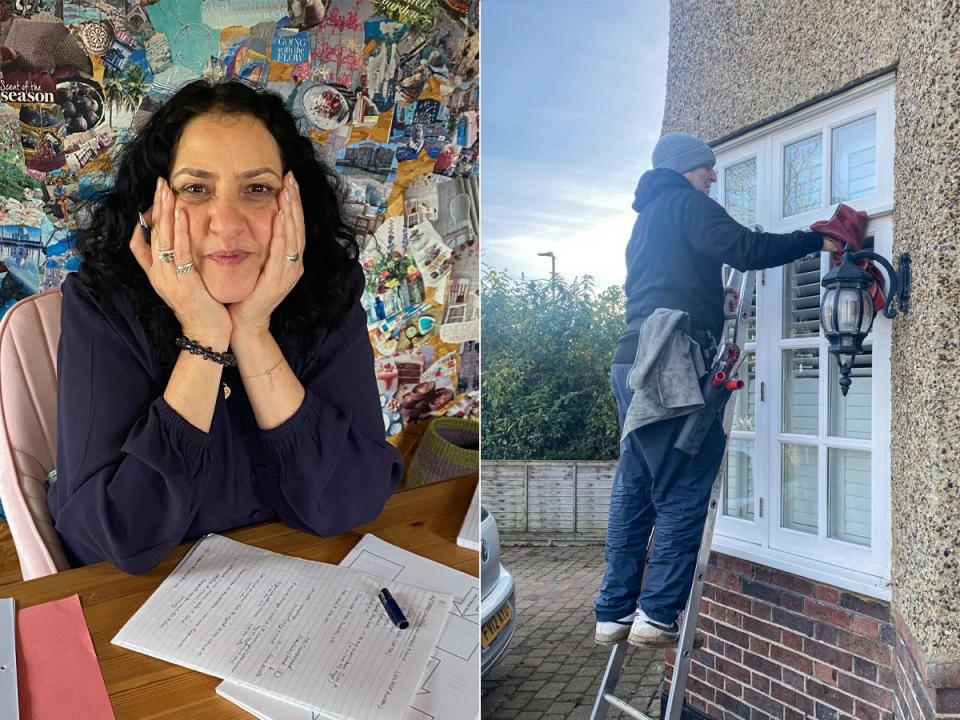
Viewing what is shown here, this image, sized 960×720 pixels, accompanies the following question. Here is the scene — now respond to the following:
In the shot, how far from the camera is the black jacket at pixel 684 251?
30.0 inches

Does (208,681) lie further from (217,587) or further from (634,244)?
(634,244)

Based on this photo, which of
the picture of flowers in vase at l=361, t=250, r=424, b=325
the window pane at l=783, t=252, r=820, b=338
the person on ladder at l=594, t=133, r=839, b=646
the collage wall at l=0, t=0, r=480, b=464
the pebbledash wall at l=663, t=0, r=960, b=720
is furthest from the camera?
the picture of flowers in vase at l=361, t=250, r=424, b=325

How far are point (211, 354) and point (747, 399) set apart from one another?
102 cm

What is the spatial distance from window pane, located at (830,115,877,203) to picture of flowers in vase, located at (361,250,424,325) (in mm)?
1701

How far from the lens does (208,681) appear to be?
899mm

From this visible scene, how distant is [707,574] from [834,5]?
23.7 inches

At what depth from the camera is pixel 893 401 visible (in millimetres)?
646

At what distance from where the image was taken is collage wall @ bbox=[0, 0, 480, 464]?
1.82 meters

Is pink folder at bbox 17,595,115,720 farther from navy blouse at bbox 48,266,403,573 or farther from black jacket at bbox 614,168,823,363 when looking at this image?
black jacket at bbox 614,168,823,363

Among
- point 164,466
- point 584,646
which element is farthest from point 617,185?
point 164,466

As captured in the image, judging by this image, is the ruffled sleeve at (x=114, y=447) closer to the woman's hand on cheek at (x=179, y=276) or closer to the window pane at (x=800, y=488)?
the woman's hand on cheek at (x=179, y=276)

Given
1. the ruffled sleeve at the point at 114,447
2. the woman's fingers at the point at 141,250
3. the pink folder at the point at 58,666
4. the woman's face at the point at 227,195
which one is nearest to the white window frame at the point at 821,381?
the pink folder at the point at 58,666

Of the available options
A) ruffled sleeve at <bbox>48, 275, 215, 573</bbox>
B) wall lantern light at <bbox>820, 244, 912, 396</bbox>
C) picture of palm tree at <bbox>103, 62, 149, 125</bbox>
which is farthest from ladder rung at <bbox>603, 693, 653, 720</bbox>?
picture of palm tree at <bbox>103, 62, 149, 125</bbox>

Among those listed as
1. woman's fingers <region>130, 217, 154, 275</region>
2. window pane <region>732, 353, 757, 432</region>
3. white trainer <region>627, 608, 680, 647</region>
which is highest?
woman's fingers <region>130, 217, 154, 275</region>
